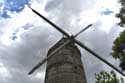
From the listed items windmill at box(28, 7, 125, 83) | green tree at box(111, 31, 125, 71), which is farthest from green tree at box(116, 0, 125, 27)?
windmill at box(28, 7, 125, 83)

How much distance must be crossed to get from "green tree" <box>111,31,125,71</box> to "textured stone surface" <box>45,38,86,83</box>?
2895 millimetres

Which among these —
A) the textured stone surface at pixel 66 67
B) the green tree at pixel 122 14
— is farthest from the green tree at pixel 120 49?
the textured stone surface at pixel 66 67

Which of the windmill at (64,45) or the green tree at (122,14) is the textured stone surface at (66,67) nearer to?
the windmill at (64,45)

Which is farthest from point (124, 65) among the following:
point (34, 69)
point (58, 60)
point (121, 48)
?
point (34, 69)

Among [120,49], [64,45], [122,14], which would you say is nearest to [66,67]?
[64,45]

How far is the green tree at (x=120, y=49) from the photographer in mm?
Answer: 14844

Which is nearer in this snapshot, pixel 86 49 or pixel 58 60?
pixel 58 60

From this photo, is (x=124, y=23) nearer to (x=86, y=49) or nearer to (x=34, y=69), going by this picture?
(x=86, y=49)

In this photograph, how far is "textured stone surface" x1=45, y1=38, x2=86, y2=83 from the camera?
12.2m

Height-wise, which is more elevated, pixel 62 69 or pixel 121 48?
pixel 121 48

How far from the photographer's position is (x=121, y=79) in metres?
18.8

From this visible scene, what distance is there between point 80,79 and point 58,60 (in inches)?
64.5

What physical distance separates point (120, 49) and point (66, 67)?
14.6ft

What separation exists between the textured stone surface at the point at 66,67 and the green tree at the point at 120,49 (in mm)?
2895
